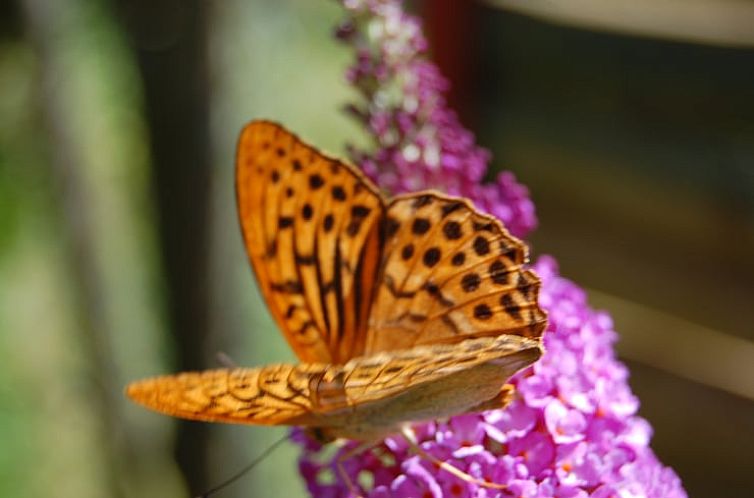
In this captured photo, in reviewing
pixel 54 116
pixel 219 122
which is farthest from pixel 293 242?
pixel 54 116

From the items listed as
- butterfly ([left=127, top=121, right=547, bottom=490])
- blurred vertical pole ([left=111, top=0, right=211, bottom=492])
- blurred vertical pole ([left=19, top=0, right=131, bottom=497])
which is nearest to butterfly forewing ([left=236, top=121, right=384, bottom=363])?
butterfly ([left=127, top=121, right=547, bottom=490])

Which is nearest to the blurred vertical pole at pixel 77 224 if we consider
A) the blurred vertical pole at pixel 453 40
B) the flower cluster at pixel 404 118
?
the flower cluster at pixel 404 118

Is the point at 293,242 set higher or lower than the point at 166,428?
higher

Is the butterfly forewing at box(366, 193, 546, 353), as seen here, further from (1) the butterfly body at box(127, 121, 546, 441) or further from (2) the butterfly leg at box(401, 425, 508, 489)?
(2) the butterfly leg at box(401, 425, 508, 489)

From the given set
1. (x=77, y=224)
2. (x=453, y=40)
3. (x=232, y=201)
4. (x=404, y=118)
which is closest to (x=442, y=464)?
(x=404, y=118)

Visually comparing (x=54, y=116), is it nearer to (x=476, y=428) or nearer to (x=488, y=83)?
(x=476, y=428)

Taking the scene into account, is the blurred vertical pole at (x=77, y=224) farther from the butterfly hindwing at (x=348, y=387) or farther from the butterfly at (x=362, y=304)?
the butterfly hindwing at (x=348, y=387)
